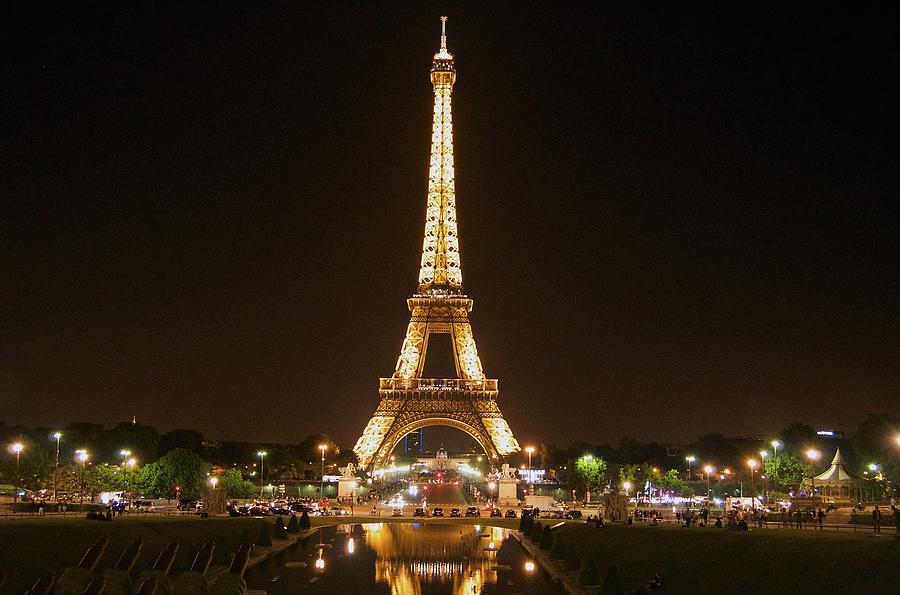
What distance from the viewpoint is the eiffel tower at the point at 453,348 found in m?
108

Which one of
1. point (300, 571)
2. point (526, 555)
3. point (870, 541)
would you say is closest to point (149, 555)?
point (300, 571)

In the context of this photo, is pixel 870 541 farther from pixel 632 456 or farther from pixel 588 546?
pixel 632 456

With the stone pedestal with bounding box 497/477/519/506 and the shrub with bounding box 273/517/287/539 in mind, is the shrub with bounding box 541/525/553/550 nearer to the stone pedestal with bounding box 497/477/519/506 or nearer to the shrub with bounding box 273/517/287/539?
the shrub with bounding box 273/517/287/539

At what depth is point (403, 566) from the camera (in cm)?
4428

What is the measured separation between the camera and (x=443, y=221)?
368ft

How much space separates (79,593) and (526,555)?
2584 centimetres

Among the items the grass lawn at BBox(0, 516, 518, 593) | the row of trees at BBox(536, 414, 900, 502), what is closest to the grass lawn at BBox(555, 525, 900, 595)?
the grass lawn at BBox(0, 516, 518, 593)

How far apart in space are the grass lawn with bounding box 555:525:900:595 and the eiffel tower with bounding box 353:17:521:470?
202 feet

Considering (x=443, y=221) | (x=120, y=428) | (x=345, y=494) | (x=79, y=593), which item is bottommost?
(x=79, y=593)

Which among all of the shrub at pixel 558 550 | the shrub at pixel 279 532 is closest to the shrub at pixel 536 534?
the shrub at pixel 558 550

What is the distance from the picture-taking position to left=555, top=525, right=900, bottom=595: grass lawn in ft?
96.3

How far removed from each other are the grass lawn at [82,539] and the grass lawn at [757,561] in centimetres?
1765

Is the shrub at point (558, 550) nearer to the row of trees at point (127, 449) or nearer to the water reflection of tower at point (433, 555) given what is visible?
the water reflection of tower at point (433, 555)

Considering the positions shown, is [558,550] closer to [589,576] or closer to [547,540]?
[547,540]
